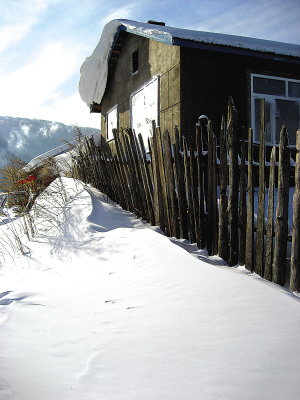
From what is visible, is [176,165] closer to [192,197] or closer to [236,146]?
[192,197]

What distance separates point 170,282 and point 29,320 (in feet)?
3.96

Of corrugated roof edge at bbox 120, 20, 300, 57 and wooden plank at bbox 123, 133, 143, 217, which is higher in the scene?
corrugated roof edge at bbox 120, 20, 300, 57

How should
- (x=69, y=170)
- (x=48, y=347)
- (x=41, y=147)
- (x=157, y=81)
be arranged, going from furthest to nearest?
1. (x=41, y=147)
2. (x=69, y=170)
3. (x=157, y=81)
4. (x=48, y=347)

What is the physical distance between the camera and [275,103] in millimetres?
7828

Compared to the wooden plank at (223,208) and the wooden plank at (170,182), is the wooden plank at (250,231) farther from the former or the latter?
the wooden plank at (170,182)

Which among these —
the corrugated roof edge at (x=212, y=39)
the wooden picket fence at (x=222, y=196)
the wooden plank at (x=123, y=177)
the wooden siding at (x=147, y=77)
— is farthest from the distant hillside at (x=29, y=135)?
the wooden picket fence at (x=222, y=196)

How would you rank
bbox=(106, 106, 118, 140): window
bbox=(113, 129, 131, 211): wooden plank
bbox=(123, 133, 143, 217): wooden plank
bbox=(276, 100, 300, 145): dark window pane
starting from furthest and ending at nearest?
bbox=(106, 106, 118, 140): window → bbox=(276, 100, 300, 145): dark window pane → bbox=(113, 129, 131, 211): wooden plank → bbox=(123, 133, 143, 217): wooden plank

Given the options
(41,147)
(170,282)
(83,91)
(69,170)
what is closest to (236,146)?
(170,282)

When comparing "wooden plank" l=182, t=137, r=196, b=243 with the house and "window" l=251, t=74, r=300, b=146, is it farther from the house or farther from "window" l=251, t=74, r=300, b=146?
"window" l=251, t=74, r=300, b=146

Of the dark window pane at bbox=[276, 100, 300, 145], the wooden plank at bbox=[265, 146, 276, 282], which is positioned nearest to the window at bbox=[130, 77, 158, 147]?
the dark window pane at bbox=[276, 100, 300, 145]

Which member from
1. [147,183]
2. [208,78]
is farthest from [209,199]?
[208,78]

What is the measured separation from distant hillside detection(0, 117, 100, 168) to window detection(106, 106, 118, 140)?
33458mm

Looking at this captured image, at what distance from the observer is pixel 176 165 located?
13.6 ft

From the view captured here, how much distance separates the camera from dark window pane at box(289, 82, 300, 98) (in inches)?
314
